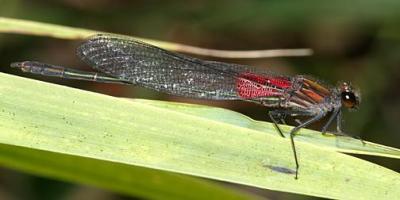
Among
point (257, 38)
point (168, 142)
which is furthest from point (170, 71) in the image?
point (257, 38)

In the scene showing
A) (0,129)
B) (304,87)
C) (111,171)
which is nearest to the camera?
(0,129)

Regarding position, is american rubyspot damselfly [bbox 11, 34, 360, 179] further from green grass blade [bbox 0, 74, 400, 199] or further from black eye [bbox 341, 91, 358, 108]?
green grass blade [bbox 0, 74, 400, 199]

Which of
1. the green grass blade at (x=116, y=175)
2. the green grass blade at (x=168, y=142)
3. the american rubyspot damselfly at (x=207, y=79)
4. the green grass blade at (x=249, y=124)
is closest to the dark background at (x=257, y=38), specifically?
the american rubyspot damselfly at (x=207, y=79)

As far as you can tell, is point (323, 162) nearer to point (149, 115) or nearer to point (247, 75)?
point (149, 115)

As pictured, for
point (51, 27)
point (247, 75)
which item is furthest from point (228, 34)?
point (51, 27)

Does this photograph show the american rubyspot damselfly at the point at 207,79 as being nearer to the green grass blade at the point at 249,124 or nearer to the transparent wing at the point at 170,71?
the transparent wing at the point at 170,71

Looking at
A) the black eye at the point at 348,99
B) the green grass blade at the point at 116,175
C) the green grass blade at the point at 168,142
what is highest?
the black eye at the point at 348,99

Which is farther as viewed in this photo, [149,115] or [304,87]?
[304,87]
